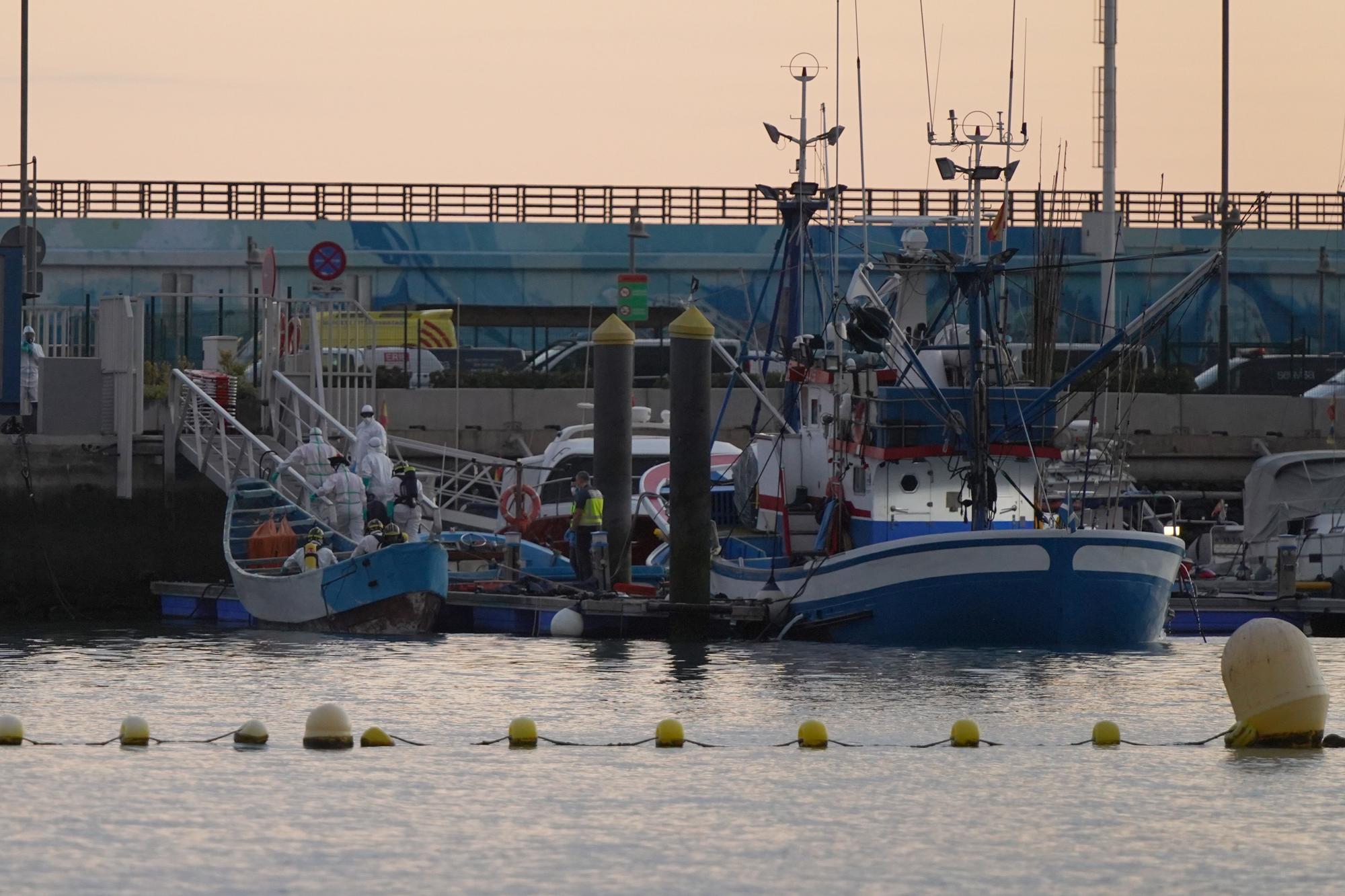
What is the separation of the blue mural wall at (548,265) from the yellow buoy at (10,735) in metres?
31.9

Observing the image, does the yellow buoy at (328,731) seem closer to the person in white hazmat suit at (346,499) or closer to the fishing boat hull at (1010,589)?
the fishing boat hull at (1010,589)

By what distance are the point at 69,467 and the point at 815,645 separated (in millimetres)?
10861

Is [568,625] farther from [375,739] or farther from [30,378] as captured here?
[375,739]

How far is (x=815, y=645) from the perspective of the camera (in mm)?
25109

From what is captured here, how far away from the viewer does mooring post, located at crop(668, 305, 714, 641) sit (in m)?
25.2

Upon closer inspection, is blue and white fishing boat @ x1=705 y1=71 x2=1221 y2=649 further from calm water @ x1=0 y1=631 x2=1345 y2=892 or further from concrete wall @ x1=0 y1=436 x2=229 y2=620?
concrete wall @ x1=0 y1=436 x2=229 y2=620

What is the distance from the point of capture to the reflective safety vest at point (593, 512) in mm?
27938

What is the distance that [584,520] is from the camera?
1105 inches

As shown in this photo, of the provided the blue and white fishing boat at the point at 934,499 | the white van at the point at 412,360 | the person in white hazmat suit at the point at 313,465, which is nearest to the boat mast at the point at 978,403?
the blue and white fishing boat at the point at 934,499

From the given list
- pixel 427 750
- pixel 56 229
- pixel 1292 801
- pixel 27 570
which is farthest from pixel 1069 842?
pixel 56 229

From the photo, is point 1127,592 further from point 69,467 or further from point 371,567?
point 69,467

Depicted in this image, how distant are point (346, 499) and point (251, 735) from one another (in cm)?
1087

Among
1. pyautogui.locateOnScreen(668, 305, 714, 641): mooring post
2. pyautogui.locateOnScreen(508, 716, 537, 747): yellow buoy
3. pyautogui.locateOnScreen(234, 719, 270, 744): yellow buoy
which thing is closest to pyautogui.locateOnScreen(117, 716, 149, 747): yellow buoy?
pyautogui.locateOnScreen(234, 719, 270, 744): yellow buoy

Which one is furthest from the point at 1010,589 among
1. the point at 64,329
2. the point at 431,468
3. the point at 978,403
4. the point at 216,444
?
the point at 64,329
